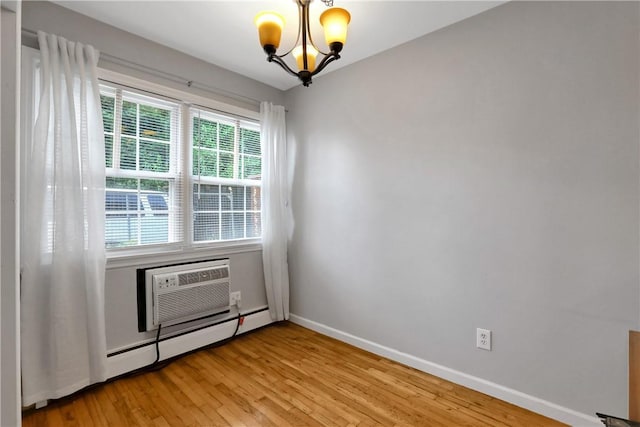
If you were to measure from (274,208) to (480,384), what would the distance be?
224 centimetres

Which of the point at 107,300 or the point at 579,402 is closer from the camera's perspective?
the point at 579,402

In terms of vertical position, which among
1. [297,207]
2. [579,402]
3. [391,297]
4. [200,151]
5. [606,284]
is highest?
[200,151]

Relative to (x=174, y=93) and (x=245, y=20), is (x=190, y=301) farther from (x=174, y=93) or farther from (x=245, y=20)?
(x=245, y=20)

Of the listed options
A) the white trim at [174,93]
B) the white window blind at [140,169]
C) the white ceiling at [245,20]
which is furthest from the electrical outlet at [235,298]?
the white ceiling at [245,20]

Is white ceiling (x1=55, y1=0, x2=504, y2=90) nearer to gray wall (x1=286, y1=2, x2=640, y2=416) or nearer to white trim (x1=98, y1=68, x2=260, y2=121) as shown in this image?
gray wall (x1=286, y1=2, x2=640, y2=416)

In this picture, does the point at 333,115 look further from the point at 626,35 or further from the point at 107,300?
the point at 107,300

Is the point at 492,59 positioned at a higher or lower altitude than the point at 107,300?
higher

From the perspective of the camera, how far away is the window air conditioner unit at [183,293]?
91.2 inches

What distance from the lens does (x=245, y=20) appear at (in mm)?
2127

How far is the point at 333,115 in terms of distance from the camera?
288cm

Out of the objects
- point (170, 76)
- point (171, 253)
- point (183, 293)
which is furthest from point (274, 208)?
point (170, 76)

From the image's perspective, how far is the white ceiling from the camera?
1.96 metres

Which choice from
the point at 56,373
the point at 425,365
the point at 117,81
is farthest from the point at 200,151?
the point at 425,365

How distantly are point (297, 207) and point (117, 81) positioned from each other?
185cm
